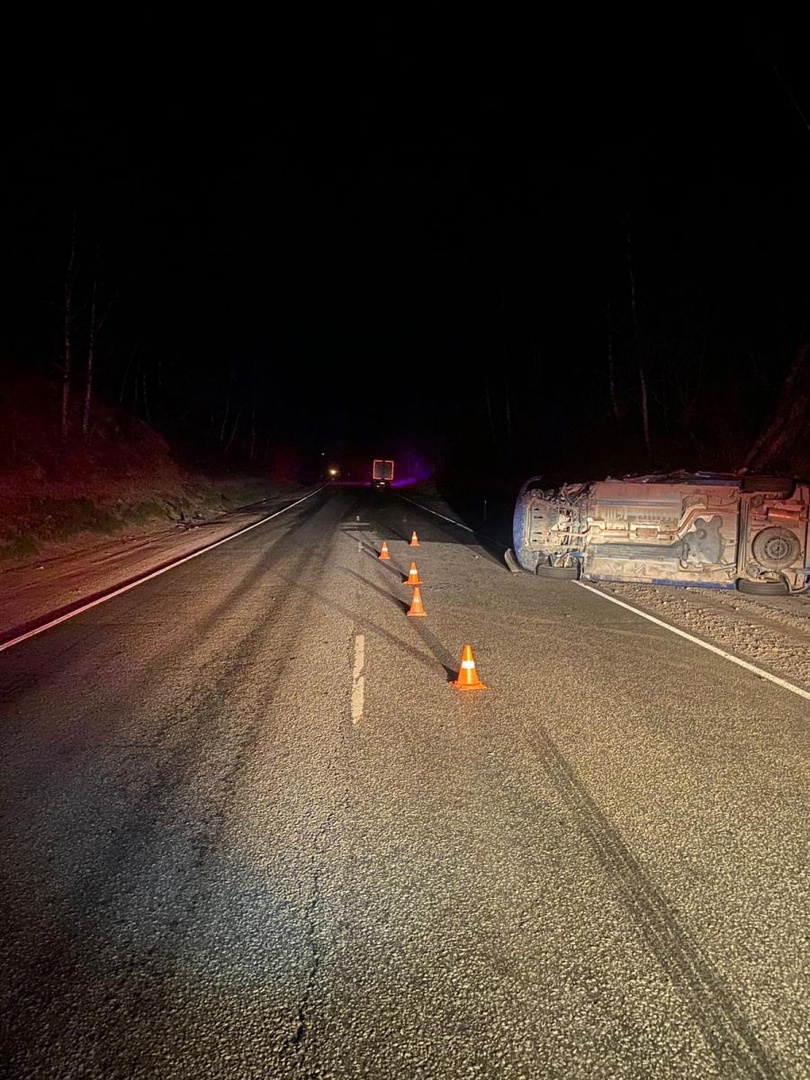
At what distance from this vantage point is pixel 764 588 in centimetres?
946

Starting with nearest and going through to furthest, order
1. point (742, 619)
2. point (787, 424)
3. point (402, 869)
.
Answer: point (402, 869) → point (742, 619) → point (787, 424)

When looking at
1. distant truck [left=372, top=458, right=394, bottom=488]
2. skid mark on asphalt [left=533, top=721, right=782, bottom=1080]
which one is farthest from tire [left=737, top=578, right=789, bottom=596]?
distant truck [left=372, top=458, right=394, bottom=488]

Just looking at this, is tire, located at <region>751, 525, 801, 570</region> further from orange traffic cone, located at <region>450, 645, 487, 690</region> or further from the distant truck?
the distant truck

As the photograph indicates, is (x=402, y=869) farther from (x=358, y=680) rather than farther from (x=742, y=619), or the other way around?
(x=742, y=619)

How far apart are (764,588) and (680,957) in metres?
8.26

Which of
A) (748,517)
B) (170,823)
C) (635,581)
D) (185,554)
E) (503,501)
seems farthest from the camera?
(503,501)

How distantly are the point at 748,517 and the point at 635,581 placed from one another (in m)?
2.18

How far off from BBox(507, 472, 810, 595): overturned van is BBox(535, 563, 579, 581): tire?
12 centimetres

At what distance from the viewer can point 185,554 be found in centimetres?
1462

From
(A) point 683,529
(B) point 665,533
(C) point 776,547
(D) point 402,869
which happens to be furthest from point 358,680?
(C) point 776,547

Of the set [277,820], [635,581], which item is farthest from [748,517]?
[277,820]

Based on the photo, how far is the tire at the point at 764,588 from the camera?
30.9 feet

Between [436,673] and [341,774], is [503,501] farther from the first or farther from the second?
[341,774]

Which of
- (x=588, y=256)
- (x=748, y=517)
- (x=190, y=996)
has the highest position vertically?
(x=588, y=256)
